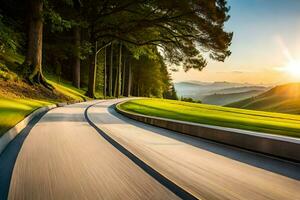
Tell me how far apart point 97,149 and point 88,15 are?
122ft

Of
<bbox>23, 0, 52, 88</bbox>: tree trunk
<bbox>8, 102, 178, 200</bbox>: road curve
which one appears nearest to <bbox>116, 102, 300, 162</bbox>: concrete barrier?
<bbox>8, 102, 178, 200</bbox>: road curve

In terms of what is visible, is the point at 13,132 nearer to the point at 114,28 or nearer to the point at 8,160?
the point at 8,160

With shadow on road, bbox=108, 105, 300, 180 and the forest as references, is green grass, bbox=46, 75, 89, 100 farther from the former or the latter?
shadow on road, bbox=108, 105, 300, 180

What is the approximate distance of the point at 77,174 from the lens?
717cm

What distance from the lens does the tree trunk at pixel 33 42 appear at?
1164 inches

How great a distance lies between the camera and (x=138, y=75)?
91.4 metres

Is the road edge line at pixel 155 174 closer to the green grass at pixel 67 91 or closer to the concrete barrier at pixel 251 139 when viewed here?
Answer: the concrete barrier at pixel 251 139

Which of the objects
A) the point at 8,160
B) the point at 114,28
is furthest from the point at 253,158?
the point at 114,28

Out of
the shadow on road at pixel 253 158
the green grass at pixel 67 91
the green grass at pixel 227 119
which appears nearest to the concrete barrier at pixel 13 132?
the shadow on road at pixel 253 158

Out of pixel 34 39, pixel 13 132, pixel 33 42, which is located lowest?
pixel 13 132

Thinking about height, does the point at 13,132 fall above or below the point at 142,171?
above

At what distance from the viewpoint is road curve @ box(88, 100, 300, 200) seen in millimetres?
6207

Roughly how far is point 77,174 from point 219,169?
2.81 metres

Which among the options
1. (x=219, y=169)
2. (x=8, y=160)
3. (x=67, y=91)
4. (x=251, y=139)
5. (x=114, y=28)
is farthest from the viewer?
(x=114, y=28)
